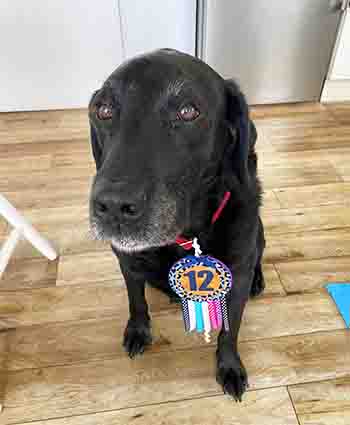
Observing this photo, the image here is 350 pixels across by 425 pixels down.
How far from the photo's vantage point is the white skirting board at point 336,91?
2.63 meters

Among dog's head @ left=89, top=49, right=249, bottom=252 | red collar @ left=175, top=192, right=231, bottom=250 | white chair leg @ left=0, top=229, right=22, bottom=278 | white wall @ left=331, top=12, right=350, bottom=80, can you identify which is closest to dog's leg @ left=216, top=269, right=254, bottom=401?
red collar @ left=175, top=192, right=231, bottom=250

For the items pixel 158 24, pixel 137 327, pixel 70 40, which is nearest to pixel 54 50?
pixel 70 40

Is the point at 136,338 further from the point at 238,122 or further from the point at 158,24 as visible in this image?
the point at 158,24

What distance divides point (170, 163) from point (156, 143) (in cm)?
5

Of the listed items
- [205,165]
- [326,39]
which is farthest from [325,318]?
[326,39]

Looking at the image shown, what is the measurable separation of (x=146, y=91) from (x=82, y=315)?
0.85m

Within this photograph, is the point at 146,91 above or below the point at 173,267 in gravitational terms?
above

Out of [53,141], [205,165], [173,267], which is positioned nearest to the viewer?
[205,165]

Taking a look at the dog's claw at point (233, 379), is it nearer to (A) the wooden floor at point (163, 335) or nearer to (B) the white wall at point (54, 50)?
(A) the wooden floor at point (163, 335)

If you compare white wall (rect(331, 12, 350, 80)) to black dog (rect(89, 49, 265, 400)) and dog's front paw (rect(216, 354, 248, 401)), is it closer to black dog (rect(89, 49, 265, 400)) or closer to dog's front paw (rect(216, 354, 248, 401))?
black dog (rect(89, 49, 265, 400))

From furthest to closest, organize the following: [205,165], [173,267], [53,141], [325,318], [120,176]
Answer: [53,141]
[325,318]
[173,267]
[205,165]
[120,176]

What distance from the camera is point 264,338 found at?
3.79 ft

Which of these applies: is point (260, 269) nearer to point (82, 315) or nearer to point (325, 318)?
point (325, 318)

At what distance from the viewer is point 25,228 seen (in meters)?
1.34
